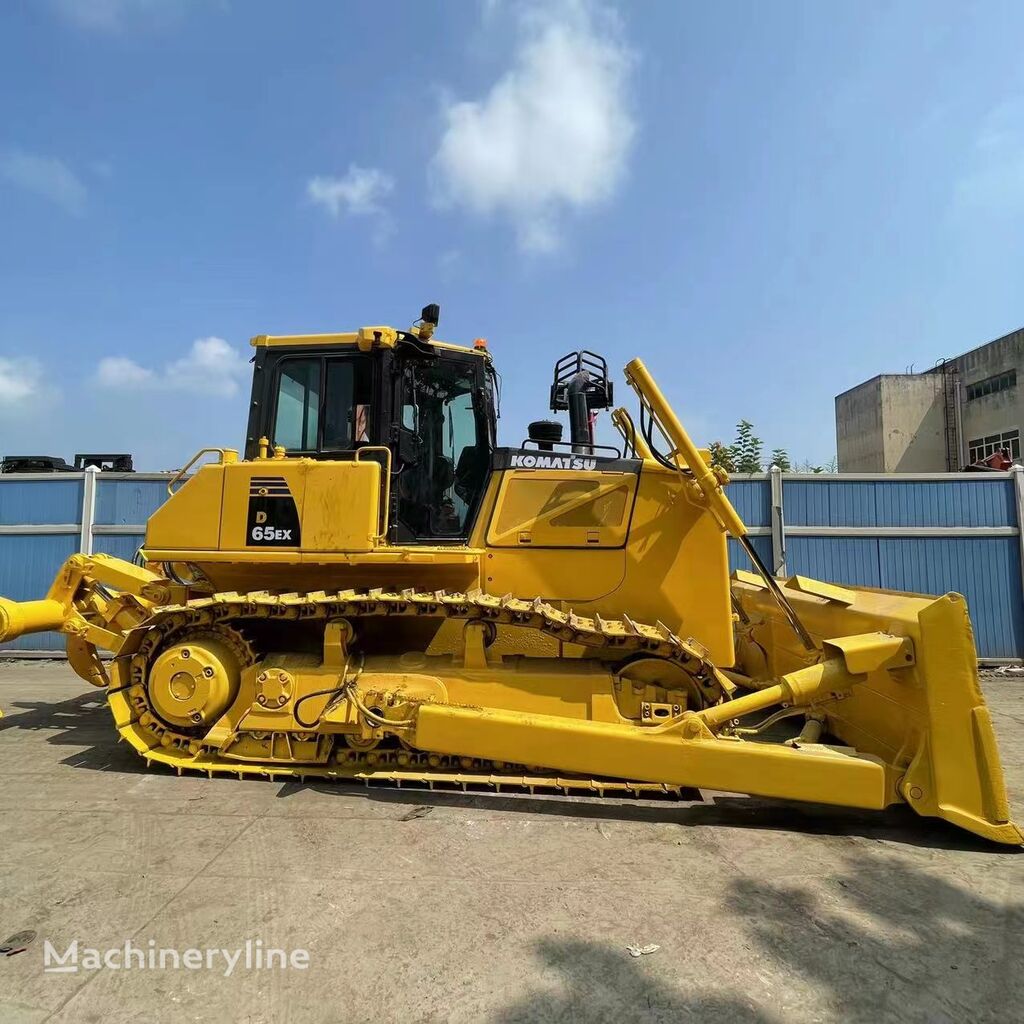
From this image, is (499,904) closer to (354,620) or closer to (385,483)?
(354,620)

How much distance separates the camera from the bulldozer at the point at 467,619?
400 cm

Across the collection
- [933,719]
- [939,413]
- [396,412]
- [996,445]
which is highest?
[939,413]

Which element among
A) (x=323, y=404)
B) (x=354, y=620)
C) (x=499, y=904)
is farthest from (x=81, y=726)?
(x=499, y=904)

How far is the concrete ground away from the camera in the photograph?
242 centimetres

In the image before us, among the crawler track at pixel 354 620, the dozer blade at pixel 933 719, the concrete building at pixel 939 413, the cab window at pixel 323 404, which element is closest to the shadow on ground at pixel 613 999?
the crawler track at pixel 354 620

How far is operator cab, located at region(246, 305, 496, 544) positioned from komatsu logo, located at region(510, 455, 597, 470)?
1.26 feet

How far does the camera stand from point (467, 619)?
4703 millimetres

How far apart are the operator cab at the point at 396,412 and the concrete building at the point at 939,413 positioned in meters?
33.6

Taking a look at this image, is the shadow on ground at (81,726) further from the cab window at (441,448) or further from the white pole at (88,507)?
the white pole at (88,507)

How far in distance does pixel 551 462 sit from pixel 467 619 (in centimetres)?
142

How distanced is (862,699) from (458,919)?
3.31 metres

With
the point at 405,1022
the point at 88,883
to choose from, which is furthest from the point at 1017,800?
the point at 88,883

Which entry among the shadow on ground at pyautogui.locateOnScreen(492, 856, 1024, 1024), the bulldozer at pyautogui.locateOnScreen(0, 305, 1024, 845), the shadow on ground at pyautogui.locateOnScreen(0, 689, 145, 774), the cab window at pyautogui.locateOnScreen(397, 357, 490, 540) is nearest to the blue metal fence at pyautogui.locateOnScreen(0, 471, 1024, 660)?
the bulldozer at pyautogui.locateOnScreen(0, 305, 1024, 845)

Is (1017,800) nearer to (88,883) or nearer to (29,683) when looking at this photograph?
(88,883)
